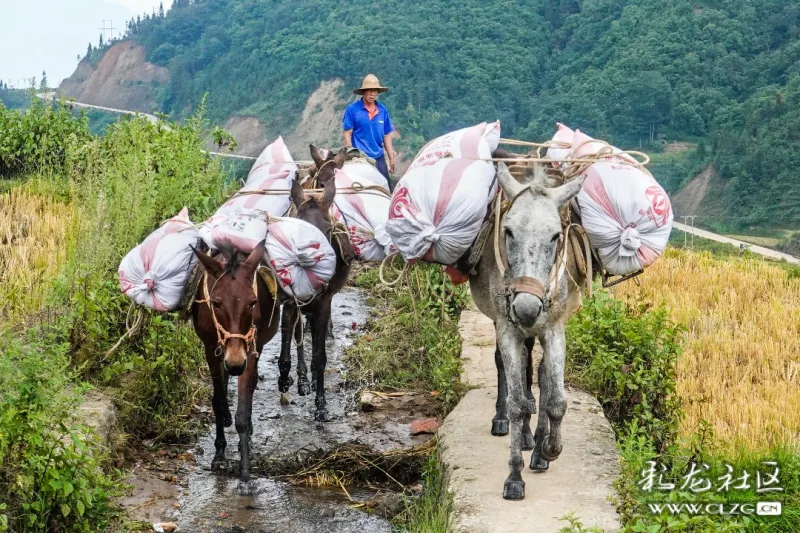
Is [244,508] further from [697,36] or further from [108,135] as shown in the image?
[697,36]

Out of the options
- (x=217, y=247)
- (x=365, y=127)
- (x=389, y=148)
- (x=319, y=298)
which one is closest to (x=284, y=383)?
(x=319, y=298)

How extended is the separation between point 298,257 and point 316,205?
1210 mm

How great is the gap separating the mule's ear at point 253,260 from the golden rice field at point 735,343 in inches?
132

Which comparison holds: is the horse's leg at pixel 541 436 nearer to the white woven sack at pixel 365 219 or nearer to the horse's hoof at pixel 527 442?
the horse's hoof at pixel 527 442

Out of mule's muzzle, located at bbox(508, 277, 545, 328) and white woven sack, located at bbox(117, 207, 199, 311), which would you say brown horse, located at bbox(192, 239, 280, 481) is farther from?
mule's muzzle, located at bbox(508, 277, 545, 328)

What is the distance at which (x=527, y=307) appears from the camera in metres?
5.08

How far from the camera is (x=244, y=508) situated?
249 inches

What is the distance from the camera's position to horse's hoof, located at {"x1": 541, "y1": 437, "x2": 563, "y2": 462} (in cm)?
560

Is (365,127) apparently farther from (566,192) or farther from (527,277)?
(527,277)

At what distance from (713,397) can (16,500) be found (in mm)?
5318

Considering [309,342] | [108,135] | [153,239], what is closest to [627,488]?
[153,239]

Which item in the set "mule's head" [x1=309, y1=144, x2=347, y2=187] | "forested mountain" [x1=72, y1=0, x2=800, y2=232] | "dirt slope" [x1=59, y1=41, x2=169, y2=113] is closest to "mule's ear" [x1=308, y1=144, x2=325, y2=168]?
"mule's head" [x1=309, y1=144, x2=347, y2=187]

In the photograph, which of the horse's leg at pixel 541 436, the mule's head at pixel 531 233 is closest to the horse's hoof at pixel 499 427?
→ the horse's leg at pixel 541 436

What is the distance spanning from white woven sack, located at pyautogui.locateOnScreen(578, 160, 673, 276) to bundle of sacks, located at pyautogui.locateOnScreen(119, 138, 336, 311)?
2323 millimetres
